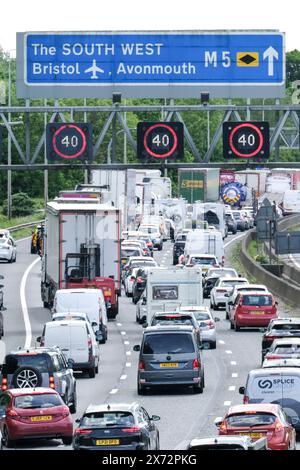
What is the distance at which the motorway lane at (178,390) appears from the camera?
112ft

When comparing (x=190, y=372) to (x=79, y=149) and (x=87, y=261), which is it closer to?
(x=79, y=149)

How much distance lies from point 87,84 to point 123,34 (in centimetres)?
166

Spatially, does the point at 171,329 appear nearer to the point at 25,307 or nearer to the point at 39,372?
the point at 39,372

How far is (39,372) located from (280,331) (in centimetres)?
1284

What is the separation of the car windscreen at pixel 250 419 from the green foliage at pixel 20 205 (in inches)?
4042

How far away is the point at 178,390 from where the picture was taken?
42.2 meters

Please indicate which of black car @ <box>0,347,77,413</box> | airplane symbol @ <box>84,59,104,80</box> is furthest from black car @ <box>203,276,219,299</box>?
black car @ <box>0,347,77,413</box>

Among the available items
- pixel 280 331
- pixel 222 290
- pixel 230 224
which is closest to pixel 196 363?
pixel 280 331

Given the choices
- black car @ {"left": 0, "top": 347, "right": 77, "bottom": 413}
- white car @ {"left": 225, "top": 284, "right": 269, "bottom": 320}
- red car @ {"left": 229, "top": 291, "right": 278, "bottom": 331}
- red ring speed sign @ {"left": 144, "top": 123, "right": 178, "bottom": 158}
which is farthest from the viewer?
white car @ {"left": 225, "top": 284, "right": 269, "bottom": 320}

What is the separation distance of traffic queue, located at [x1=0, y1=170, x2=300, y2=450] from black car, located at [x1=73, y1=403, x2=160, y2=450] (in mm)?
20

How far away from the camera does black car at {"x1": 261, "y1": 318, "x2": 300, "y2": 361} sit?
1822 inches

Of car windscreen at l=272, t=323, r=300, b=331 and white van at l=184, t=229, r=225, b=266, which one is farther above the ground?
car windscreen at l=272, t=323, r=300, b=331

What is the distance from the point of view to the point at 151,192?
4626 inches

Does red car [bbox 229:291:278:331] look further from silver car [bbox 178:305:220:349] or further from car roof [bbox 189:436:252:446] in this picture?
car roof [bbox 189:436:252:446]
